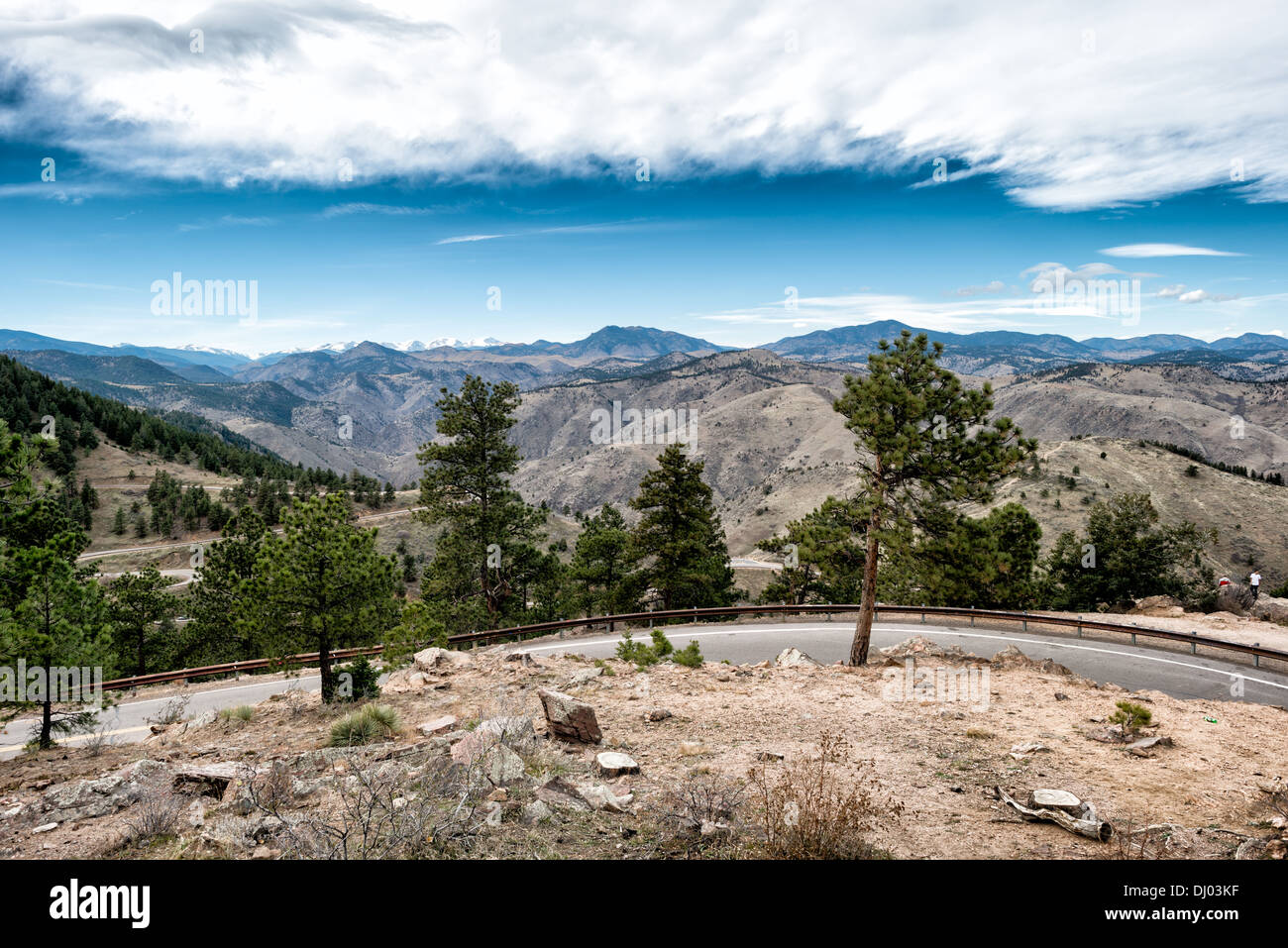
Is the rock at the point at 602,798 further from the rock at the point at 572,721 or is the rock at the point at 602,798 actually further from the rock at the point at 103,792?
the rock at the point at 103,792

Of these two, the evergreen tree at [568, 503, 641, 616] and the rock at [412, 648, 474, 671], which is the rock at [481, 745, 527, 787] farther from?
the evergreen tree at [568, 503, 641, 616]

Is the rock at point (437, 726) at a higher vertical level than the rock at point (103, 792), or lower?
lower

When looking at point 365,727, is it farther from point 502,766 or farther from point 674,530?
point 674,530

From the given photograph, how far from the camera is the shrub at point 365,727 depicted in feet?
32.5

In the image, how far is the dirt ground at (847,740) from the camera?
6.00 meters

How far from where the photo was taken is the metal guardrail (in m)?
18.7

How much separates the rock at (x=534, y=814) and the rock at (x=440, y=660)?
10.2 meters

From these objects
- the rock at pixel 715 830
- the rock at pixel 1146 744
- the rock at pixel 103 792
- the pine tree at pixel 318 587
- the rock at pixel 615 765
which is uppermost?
the pine tree at pixel 318 587

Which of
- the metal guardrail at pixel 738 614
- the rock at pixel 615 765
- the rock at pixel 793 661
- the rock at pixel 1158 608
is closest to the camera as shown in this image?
the rock at pixel 615 765

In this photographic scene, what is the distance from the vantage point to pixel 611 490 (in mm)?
194125

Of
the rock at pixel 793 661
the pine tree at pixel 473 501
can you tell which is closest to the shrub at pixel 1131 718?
the rock at pixel 793 661

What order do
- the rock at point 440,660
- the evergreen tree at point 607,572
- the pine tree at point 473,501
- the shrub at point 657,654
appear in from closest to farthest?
the rock at point 440,660 < the shrub at point 657,654 < the pine tree at point 473,501 < the evergreen tree at point 607,572

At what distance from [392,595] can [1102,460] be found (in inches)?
3875

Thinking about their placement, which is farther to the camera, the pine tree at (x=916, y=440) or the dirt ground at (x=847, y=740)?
the pine tree at (x=916, y=440)
